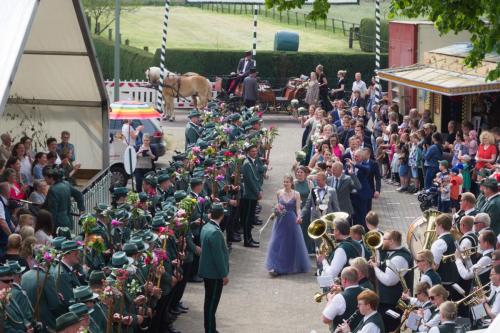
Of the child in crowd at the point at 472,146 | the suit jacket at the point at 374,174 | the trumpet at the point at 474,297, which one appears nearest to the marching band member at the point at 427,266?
the trumpet at the point at 474,297

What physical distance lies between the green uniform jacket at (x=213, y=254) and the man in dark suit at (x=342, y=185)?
4807mm

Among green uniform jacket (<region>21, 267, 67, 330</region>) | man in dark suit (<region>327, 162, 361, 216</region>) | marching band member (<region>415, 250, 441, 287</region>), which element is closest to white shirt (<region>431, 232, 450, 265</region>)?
marching band member (<region>415, 250, 441, 287</region>)

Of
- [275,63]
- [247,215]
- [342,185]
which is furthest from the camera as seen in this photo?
[275,63]

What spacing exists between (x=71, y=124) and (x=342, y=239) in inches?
343

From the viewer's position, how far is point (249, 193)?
20453 millimetres

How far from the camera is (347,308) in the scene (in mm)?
12133

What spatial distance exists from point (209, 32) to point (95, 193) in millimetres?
39267

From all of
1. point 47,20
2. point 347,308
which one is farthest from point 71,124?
point 347,308

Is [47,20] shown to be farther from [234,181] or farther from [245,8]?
[245,8]

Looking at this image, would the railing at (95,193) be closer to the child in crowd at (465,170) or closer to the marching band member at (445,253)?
the marching band member at (445,253)

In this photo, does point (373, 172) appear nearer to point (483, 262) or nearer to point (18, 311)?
point (483, 262)

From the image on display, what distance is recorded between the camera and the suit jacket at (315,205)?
61.0 ft

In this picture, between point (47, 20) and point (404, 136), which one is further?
point (404, 136)

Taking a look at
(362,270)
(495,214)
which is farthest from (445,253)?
(495,214)
